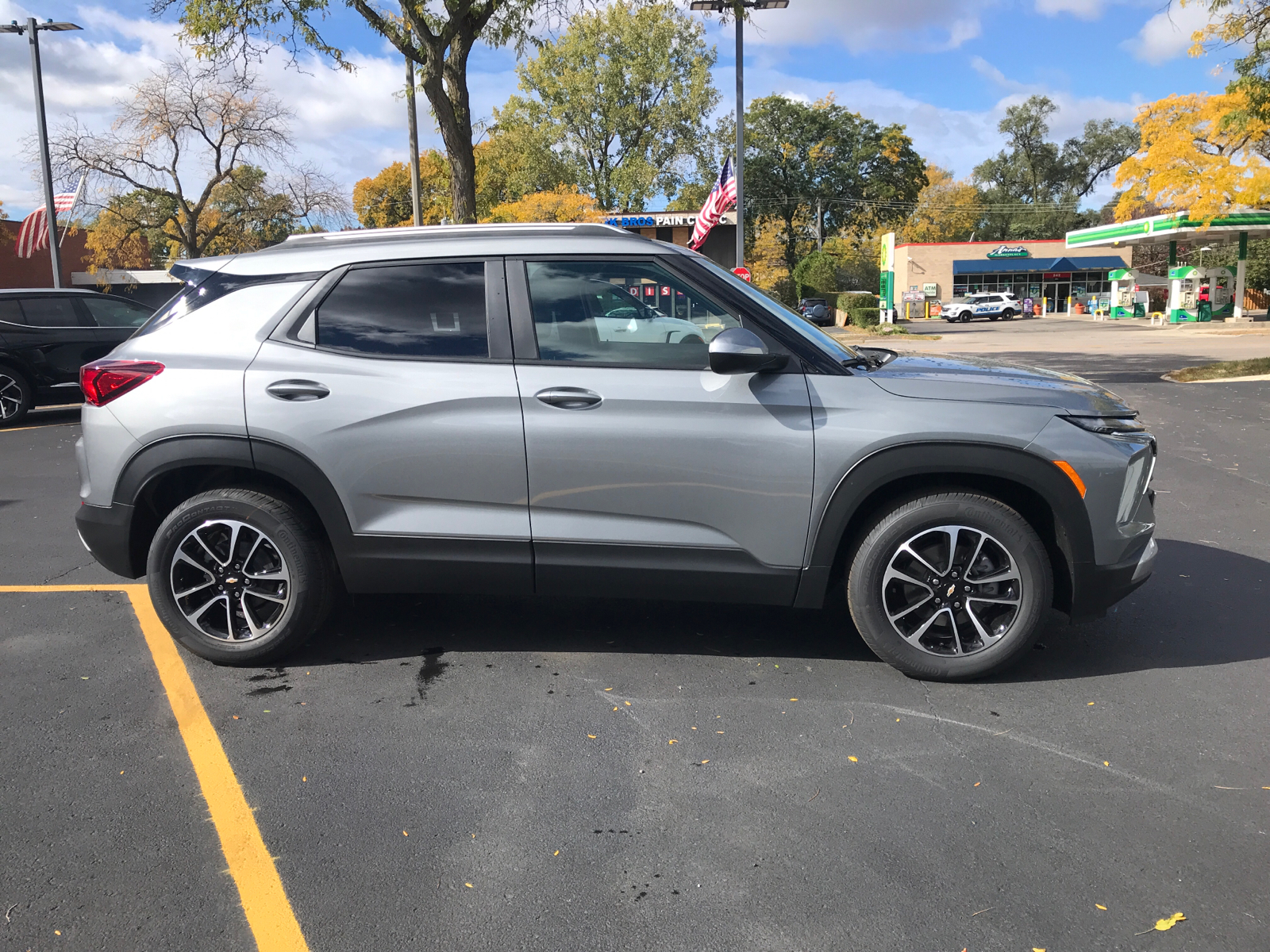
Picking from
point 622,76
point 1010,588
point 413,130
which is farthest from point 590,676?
point 622,76

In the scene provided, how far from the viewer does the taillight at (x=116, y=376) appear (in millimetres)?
4102

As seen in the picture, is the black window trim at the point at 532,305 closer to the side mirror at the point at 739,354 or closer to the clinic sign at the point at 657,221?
the side mirror at the point at 739,354

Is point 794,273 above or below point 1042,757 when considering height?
above

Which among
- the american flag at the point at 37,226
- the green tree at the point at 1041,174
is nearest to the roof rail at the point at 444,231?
the american flag at the point at 37,226

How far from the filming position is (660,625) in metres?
4.72

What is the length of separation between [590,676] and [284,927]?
1.79 meters

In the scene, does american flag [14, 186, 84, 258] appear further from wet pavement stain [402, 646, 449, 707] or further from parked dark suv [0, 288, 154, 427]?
wet pavement stain [402, 646, 449, 707]

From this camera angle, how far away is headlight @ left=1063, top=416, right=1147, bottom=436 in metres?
3.78

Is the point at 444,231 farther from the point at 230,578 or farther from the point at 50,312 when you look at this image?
the point at 50,312

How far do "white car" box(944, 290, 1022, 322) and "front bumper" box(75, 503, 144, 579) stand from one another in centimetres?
5569

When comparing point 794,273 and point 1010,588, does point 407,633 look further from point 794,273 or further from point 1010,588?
point 794,273

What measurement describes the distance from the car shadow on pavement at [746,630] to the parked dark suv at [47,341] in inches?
360

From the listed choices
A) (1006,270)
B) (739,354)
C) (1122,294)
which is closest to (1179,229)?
(1122,294)

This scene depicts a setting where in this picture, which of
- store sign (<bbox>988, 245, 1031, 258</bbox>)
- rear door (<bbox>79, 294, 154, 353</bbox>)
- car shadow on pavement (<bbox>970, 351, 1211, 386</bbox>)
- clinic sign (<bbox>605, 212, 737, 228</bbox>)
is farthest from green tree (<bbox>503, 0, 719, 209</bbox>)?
rear door (<bbox>79, 294, 154, 353</bbox>)
